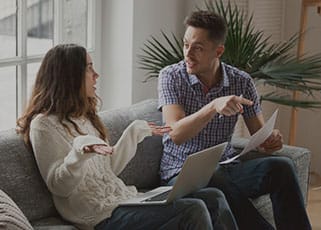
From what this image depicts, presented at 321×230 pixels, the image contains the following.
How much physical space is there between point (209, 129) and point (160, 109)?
0.84 feet

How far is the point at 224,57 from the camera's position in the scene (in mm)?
3357

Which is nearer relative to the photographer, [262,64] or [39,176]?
[39,176]

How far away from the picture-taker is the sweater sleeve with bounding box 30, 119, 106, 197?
2.31 meters

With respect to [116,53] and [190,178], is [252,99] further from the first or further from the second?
[116,53]

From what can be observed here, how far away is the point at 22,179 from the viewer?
240 centimetres

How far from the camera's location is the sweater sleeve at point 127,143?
2.57 m

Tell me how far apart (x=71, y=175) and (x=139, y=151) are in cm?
68

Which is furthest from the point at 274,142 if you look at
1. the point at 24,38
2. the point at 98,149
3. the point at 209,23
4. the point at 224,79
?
the point at 24,38

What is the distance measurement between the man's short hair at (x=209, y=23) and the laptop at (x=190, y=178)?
1.77 ft

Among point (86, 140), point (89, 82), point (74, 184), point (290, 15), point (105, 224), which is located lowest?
point (105, 224)

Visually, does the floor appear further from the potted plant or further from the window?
the window

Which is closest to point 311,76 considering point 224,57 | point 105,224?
point 224,57

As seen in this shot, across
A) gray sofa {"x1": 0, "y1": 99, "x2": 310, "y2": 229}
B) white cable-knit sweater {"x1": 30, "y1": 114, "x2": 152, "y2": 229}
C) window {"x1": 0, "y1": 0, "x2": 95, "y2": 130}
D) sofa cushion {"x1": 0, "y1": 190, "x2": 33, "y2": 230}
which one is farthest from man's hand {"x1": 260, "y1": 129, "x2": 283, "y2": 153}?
sofa cushion {"x1": 0, "y1": 190, "x2": 33, "y2": 230}

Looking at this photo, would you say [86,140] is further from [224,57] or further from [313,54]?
[313,54]
